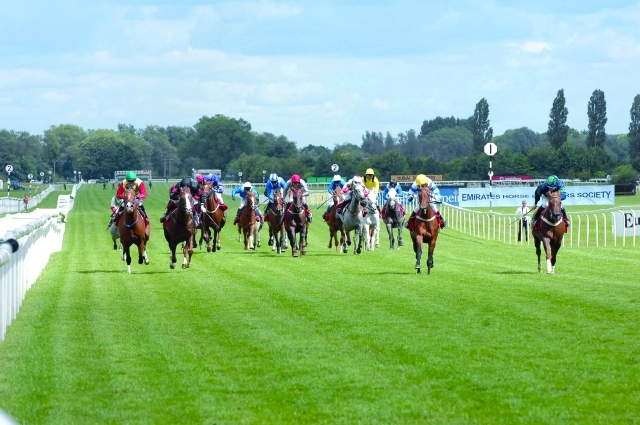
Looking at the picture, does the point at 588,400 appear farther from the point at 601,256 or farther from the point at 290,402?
the point at 601,256

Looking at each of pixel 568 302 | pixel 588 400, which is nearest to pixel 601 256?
pixel 568 302

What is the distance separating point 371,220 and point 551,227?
1010 centimetres

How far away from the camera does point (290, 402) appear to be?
26.9 feet

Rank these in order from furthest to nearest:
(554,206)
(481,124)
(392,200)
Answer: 1. (481,124)
2. (392,200)
3. (554,206)

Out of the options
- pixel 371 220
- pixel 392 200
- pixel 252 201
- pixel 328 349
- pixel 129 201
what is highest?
pixel 129 201

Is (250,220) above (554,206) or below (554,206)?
below

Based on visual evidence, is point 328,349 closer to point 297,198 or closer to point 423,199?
point 423,199

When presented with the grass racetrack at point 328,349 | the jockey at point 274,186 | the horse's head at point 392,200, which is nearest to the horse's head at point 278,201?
the jockey at point 274,186

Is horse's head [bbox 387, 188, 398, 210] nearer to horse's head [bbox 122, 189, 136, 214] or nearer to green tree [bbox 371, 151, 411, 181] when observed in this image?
horse's head [bbox 122, 189, 136, 214]

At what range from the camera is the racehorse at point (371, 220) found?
2740cm

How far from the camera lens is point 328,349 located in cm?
1066

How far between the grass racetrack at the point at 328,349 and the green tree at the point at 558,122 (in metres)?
91.5

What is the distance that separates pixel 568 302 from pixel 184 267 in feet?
30.3

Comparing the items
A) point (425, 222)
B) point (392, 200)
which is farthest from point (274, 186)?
point (425, 222)
